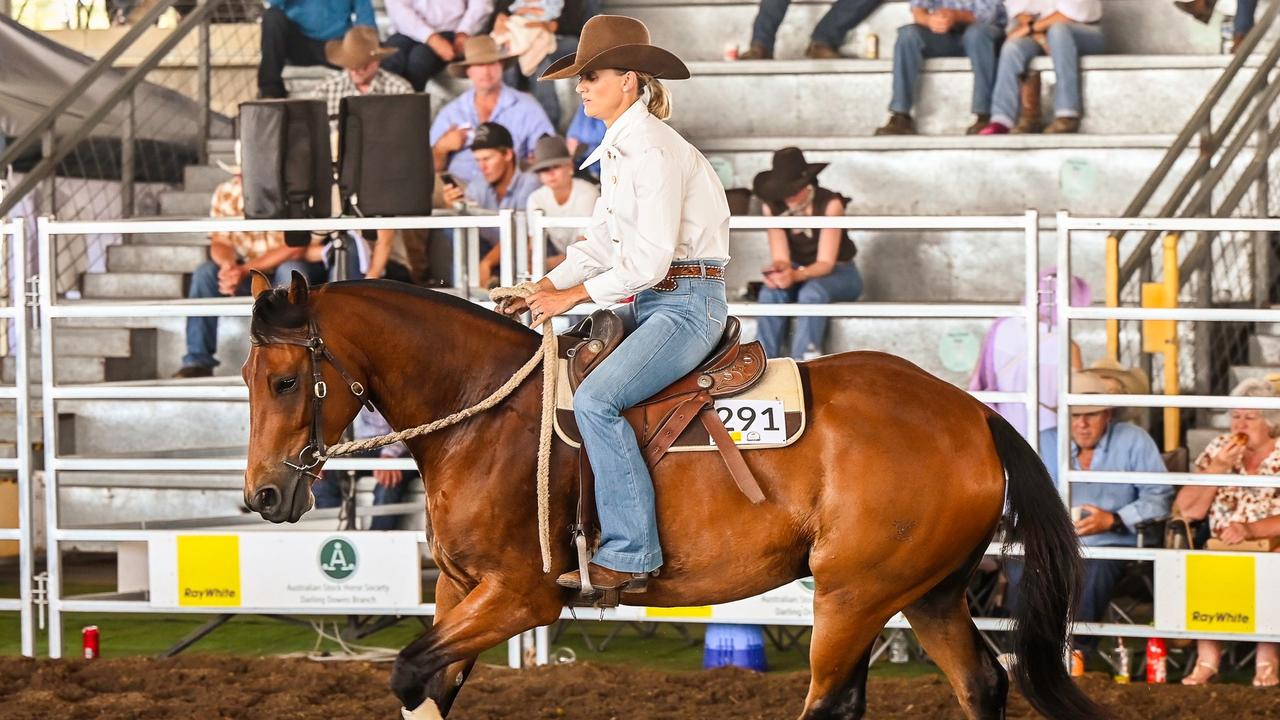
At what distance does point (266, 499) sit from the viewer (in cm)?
414

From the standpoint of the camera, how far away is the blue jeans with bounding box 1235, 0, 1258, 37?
10164 millimetres

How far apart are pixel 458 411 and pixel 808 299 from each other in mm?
4551

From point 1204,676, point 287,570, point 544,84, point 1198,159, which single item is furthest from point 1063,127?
point 287,570

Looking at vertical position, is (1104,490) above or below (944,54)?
below

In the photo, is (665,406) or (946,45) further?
(946,45)

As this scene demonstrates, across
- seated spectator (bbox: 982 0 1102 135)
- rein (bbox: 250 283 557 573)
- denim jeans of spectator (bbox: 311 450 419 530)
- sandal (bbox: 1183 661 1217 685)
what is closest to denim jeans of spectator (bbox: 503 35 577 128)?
seated spectator (bbox: 982 0 1102 135)

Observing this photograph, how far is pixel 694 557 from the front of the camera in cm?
433

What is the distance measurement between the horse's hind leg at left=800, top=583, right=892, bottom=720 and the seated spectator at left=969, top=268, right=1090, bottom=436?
237 cm

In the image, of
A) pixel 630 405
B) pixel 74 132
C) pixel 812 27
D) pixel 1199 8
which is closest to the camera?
pixel 630 405

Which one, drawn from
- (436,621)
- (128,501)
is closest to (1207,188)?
(436,621)

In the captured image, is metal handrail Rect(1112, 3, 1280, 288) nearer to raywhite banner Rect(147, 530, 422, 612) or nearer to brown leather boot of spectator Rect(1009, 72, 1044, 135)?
brown leather boot of spectator Rect(1009, 72, 1044, 135)

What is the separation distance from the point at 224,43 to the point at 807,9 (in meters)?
4.98

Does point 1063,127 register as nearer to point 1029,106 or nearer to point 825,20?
point 1029,106

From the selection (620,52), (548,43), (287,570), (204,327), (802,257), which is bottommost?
(287,570)
